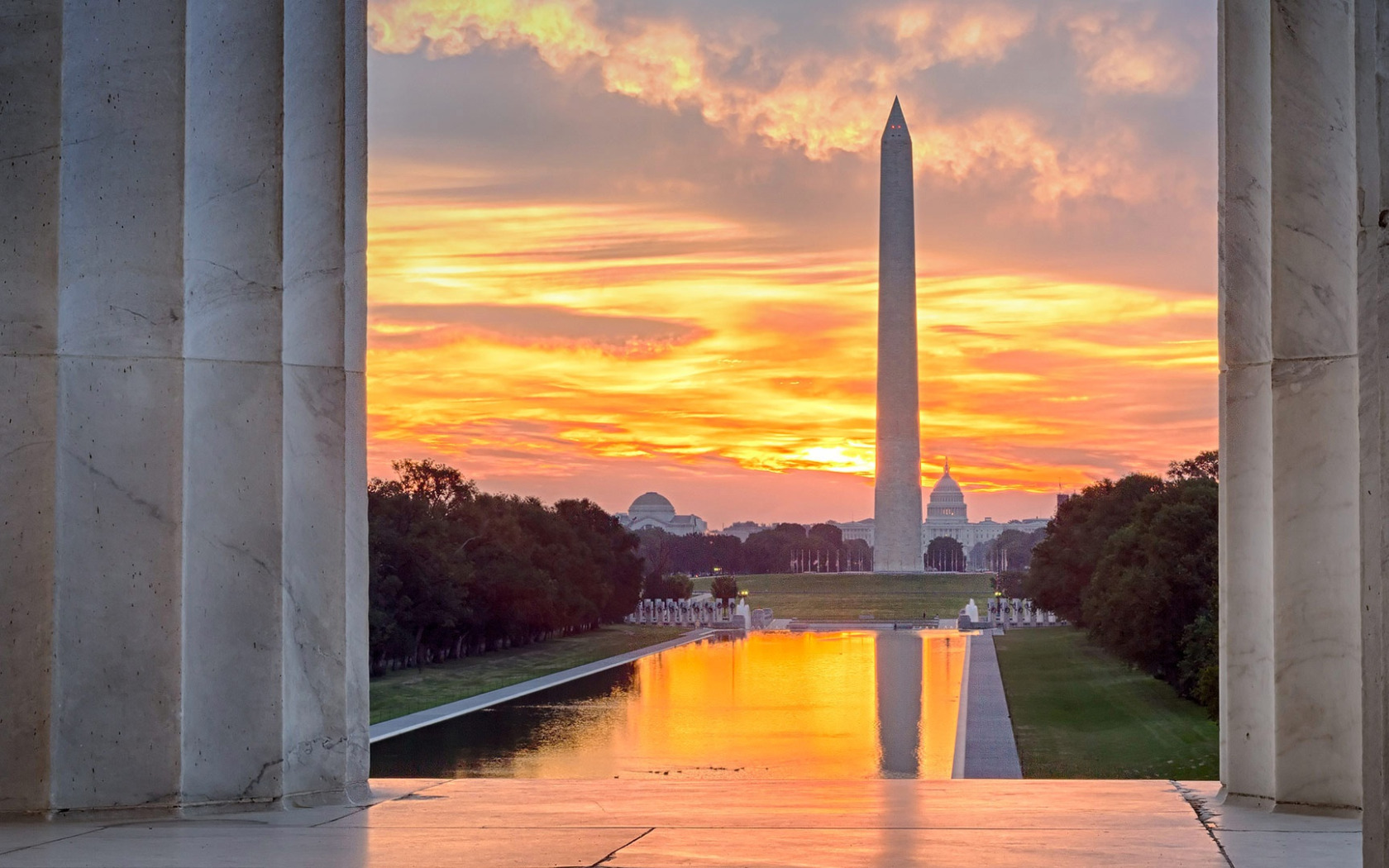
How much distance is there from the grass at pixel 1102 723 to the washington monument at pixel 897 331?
141 feet

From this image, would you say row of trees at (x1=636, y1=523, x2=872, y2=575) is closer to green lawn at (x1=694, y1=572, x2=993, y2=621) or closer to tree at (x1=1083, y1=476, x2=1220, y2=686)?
green lawn at (x1=694, y1=572, x2=993, y2=621)

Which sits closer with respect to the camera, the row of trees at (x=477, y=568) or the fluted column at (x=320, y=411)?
the fluted column at (x=320, y=411)

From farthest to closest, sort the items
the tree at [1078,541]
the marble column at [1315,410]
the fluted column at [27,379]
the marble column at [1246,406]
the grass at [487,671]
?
the tree at [1078,541] → the grass at [487,671] → the marble column at [1246,406] → the marble column at [1315,410] → the fluted column at [27,379]

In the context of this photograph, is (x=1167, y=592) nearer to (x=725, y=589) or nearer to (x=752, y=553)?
(x=725, y=589)

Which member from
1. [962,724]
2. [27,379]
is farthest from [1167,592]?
[27,379]

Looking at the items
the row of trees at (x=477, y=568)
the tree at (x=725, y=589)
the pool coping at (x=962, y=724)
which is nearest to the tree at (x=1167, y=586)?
the pool coping at (x=962, y=724)

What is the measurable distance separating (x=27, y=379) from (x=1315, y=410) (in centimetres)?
577

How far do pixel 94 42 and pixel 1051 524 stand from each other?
6835 cm

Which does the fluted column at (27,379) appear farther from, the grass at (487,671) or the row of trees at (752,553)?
the row of trees at (752,553)

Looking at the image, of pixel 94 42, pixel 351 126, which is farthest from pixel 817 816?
pixel 94 42

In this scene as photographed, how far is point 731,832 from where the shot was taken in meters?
6.27

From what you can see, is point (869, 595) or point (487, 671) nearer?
point (487, 671)

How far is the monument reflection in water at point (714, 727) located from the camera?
2777cm

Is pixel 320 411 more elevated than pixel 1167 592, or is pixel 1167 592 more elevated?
pixel 320 411
